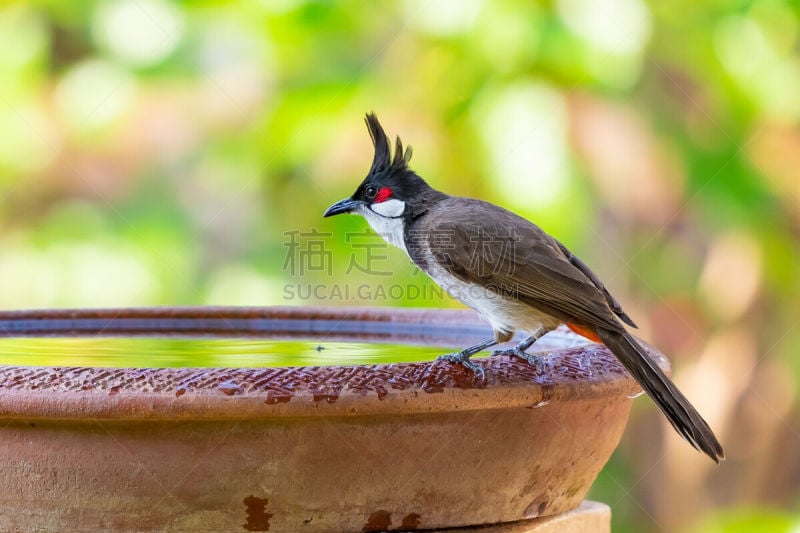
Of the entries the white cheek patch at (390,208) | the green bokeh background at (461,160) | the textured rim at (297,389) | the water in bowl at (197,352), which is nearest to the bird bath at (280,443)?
the textured rim at (297,389)

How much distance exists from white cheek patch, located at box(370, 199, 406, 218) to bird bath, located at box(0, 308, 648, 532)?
99 cm

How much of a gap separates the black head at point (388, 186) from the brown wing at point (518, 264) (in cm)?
21

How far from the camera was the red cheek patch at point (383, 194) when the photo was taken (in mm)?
2707

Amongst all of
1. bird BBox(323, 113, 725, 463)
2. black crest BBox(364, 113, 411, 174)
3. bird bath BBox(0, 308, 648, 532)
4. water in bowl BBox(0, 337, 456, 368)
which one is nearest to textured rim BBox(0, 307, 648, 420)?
bird bath BBox(0, 308, 648, 532)

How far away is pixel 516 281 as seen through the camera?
7.26 ft

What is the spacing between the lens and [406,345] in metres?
2.51

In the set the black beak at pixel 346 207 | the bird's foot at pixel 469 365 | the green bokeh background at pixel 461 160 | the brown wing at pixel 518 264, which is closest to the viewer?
the bird's foot at pixel 469 365

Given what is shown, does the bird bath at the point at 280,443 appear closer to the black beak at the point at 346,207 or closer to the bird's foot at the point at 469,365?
the bird's foot at the point at 469,365

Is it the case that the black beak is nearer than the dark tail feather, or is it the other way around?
the dark tail feather

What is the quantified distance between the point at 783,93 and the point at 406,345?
2.24 m

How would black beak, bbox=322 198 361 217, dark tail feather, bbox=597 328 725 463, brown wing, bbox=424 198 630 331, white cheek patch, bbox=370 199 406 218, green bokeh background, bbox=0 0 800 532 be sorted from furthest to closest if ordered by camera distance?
green bokeh background, bbox=0 0 800 532
black beak, bbox=322 198 361 217
white cheek patch, bbox=370 199 406 218
brown wing, bbox=424 198 630 331
dark tail feather, bbox=597 328 725 463

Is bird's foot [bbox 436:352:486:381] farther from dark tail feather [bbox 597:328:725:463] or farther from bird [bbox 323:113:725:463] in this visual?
dark tail feather [bbox 597:328:725:463]

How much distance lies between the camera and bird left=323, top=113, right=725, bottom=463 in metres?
1.90

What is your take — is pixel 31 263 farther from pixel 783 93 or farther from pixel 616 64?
pixel 783 93
